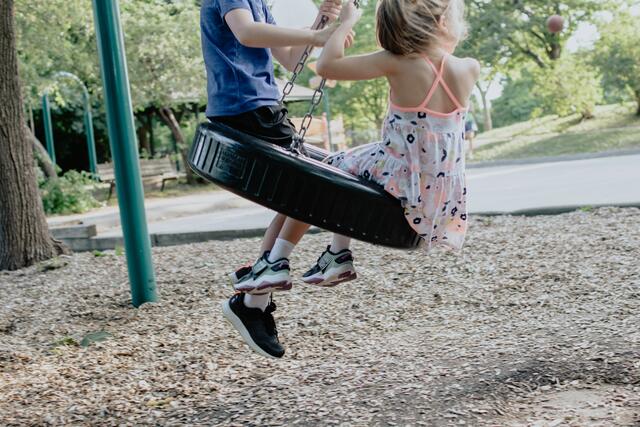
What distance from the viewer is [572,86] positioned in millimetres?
21469

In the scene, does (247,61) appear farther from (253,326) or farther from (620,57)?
(620,57)

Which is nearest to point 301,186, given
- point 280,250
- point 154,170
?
point 280,250

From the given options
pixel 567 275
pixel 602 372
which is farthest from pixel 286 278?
pixel 567 275

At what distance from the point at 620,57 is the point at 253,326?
1910cm

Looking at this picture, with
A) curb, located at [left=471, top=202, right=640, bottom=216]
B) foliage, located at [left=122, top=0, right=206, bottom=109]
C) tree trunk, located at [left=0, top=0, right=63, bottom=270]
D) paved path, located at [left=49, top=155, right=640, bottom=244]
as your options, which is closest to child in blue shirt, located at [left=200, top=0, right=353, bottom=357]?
tree trunk, located at [left=0, top=0, right=63, bottom=270]

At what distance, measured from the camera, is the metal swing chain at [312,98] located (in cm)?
270

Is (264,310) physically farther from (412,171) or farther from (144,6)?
(144,6)

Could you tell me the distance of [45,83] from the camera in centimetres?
1650

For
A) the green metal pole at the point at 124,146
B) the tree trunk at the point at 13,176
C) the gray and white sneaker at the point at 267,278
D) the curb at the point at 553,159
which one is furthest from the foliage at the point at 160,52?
the gray and white sneaker at the point at 267,278

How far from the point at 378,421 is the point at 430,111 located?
47.6 inches

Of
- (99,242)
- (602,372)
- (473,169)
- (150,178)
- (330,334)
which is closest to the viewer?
(602,372)

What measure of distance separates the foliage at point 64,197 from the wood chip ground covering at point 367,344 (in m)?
8.66

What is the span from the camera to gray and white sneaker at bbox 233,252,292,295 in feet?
9.96

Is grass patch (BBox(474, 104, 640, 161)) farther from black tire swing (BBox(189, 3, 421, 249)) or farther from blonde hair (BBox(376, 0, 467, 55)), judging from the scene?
black tire swing (BBox(189, 3, 421, 249))
